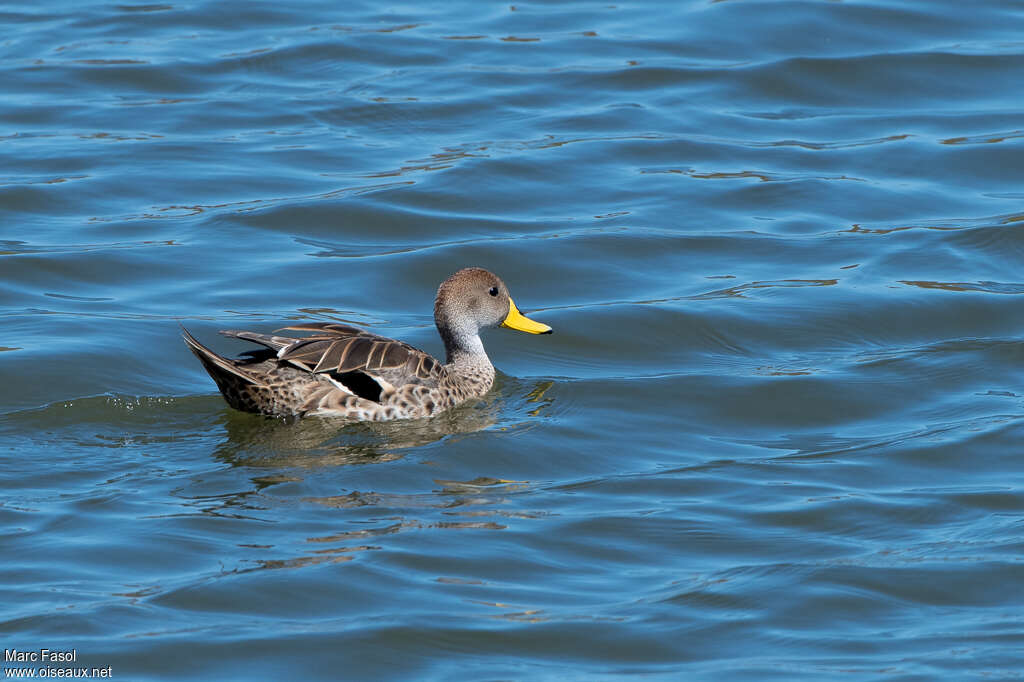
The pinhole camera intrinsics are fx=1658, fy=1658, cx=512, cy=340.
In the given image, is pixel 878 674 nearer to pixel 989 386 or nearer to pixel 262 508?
pixel 262 508

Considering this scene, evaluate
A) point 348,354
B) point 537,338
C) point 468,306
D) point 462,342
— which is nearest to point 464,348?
point 462,342

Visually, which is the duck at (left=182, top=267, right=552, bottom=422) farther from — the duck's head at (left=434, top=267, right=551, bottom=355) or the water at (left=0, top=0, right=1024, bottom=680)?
the duck's head at (left=434, top=267, right=551, bottom=355)

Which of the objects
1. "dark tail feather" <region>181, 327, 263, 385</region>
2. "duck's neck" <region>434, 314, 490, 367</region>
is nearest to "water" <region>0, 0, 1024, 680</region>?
"dark tail feather" <region>181, 327, 263, 385</region>

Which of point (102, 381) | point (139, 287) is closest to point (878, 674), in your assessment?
point (102, 381)

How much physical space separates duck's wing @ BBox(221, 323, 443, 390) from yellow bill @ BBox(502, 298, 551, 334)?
3.00ft

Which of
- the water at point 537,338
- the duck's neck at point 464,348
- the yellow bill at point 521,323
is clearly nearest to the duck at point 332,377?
the water at point 537,338

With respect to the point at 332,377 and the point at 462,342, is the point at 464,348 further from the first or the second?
the point at 332,377

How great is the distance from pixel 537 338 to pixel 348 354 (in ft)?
6.60

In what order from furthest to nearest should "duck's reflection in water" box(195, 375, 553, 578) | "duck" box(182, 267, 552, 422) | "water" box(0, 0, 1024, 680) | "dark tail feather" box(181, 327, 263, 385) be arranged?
"duck" box(182, 267, 552, 422)
"dark tail feather" box(181, 327, 263, 385)
"duck's reflection in water" box(195, 375, 553, 578)
"water" box(0, 0, 1024, 680)

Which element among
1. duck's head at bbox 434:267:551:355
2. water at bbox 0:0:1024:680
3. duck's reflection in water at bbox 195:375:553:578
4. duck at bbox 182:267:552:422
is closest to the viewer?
water at bbox 0:0:1024:680

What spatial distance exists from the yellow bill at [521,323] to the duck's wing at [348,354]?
0.91 meters

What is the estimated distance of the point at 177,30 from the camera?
690 inches

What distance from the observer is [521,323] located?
9992 millimetres

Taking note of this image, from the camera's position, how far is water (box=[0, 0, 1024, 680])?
6.52m
